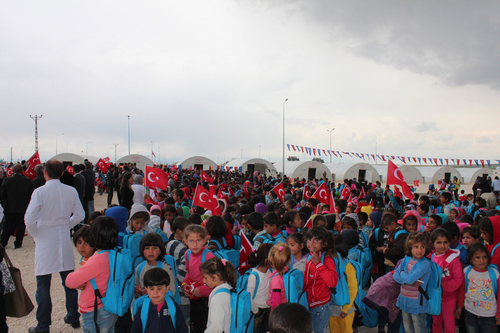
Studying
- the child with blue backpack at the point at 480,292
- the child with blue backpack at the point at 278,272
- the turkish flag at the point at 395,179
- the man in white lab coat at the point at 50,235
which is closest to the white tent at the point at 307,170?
the turkish flag at the point at 395,179

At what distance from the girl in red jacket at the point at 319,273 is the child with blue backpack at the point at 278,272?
44 cm

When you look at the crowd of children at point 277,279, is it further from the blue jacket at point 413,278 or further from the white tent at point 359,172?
the white tent at point 359,172

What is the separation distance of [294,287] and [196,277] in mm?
1085

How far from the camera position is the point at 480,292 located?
3549mm

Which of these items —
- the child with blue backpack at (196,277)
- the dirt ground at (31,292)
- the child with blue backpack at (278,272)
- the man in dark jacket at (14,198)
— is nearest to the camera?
the child with blue backpack at (278,272)

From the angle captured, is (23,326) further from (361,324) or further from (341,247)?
(361,324)

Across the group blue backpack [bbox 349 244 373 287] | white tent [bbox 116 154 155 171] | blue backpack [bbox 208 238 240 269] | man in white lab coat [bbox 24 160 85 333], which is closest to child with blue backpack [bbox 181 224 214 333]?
blue backpack [bbox 208 238 240 269]

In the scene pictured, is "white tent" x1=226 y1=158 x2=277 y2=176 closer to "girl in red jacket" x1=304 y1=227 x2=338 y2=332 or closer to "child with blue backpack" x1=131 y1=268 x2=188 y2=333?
"girl in red jacket" x1=304 y1=227 x2=338 y2=332

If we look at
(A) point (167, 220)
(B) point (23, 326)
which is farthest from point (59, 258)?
(A) point (167, 220)

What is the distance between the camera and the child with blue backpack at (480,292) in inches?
138

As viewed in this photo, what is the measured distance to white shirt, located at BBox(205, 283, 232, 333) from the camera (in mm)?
2623

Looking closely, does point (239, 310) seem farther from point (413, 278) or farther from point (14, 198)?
point (14, 198)

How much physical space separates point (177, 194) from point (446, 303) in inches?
239

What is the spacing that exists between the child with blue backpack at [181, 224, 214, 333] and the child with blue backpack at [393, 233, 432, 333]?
216 centimetres
